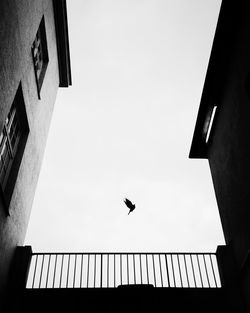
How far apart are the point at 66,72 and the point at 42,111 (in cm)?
426

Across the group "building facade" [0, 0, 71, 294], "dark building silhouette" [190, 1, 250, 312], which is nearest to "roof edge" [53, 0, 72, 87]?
"building facade" [0, 0, 71, 294]

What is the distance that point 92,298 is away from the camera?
872cm

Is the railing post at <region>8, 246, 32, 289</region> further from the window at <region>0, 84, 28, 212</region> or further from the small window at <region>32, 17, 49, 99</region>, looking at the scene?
the small window at <region>32, 17, 49, 99</region>

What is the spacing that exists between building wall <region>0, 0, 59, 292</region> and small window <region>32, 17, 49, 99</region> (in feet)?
0.87

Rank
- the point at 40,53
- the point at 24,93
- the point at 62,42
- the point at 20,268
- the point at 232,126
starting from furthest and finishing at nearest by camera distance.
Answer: the point at 62,42, the point at 40,53, the point at 232,126, the point at 24,93, the point at 20,268

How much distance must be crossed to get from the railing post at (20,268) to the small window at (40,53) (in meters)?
6.04

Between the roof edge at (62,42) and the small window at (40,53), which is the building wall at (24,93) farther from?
the roof edge at (62,42)

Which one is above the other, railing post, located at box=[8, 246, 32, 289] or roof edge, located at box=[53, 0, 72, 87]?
roof edge, located at box=[53, 0, 72, 87]

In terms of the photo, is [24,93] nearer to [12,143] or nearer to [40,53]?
[12,143]

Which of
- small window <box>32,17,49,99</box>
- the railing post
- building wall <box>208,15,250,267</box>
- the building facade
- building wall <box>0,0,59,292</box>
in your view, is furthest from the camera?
small window <box>32,17,49,99</box>

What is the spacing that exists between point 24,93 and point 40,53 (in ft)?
11.5

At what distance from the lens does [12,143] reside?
9.80 meters

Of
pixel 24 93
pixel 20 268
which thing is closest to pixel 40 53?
pixel 24 93

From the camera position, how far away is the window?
350 inches
